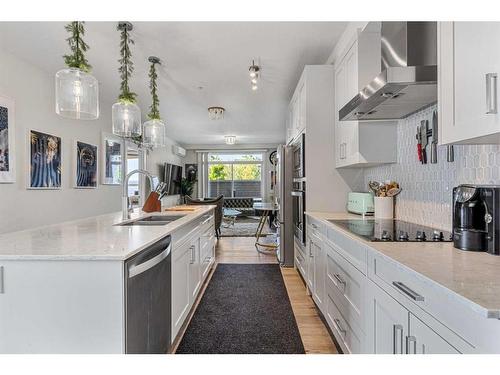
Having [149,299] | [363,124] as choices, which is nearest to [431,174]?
[363,124]

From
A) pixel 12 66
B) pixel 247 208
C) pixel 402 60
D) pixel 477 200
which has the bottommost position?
pixel 247 208

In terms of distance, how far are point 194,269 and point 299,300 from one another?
3.63 feet

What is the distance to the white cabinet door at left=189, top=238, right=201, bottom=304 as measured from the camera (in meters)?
2.43

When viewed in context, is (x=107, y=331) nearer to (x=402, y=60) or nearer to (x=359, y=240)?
(x=359, y=240)

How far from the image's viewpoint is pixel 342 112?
7.06 ft

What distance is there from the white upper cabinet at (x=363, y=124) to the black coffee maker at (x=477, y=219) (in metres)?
1.14

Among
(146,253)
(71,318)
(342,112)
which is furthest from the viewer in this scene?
(342,112)

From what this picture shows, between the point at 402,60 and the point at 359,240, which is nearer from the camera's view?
the point at 359,240

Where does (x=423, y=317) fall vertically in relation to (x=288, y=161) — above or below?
below

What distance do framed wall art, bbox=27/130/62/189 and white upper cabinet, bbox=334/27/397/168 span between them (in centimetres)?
335

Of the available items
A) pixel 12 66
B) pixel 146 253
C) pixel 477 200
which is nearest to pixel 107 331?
pixel 146 253

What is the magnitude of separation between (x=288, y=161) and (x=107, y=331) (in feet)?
10.5

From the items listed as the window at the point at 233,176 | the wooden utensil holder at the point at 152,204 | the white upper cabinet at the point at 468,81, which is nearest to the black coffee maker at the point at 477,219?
the white upper cabinet at the point at 468,81

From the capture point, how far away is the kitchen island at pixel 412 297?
2.50 ft
